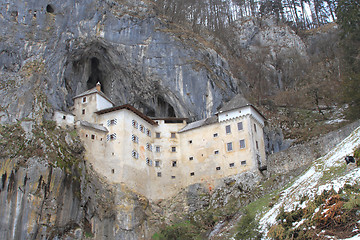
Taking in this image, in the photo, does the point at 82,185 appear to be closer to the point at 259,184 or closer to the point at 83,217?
the point at 83,217

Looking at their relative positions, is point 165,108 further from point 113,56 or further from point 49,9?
point 49,9

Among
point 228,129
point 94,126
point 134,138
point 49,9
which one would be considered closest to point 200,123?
point 228,129

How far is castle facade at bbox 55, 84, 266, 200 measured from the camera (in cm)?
4412

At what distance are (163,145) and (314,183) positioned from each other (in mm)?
23246

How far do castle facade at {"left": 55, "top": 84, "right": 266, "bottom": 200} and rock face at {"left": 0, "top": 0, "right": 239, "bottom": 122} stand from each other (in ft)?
11.9

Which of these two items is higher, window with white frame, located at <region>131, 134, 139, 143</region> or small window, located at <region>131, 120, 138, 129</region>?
small window, located at <region>131, 120, 138, 129</region>

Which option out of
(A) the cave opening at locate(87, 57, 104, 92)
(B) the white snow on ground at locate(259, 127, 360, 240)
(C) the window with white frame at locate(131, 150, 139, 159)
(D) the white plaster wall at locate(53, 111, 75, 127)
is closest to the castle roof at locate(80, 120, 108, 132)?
(D) the white plaster wall at locate(53, 111, 75, 127)

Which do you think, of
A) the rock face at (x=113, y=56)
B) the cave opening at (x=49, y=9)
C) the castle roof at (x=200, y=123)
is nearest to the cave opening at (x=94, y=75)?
the rock face at (x=113, y=56)

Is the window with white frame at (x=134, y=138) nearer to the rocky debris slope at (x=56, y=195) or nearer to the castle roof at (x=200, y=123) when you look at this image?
the castle roof at (x=200, y=123)

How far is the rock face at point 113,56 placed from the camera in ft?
164

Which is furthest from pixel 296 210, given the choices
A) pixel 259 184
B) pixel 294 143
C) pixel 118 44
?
pixel 118 44

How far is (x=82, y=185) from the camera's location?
4022cm

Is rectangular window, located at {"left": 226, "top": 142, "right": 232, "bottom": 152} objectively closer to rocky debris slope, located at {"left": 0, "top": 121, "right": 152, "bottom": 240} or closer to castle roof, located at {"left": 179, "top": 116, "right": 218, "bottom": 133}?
castle roof, located at {"left": 179, "top": 116, "right": 218, "bottom": 133}

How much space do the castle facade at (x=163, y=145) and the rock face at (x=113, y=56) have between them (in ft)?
11.9
